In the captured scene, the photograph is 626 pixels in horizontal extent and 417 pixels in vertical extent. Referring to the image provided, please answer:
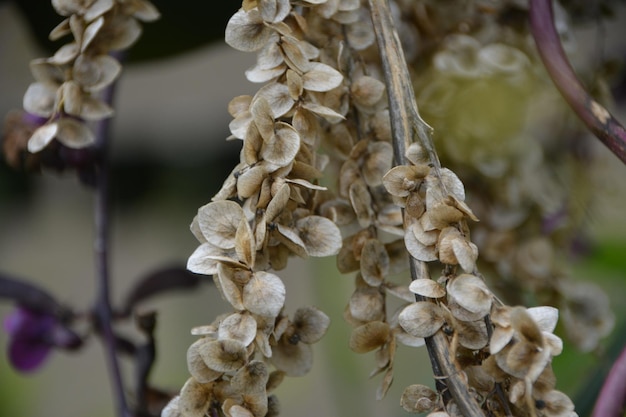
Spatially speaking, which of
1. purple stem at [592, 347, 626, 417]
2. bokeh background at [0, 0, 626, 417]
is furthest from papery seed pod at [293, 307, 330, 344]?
bokeh background at [0, 0, 626, 417]

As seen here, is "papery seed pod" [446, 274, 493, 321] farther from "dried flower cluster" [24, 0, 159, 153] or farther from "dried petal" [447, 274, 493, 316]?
"dried flower cluster" [24, 0, 159, 153]

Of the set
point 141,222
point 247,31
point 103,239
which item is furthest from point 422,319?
point 141,222

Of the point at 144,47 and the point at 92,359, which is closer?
the point at 144,47

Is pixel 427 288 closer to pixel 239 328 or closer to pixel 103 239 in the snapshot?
pixel 239 328

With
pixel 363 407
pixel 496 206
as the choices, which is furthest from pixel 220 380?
pixel 363 407

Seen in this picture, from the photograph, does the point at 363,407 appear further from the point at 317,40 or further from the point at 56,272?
the point at 56,272

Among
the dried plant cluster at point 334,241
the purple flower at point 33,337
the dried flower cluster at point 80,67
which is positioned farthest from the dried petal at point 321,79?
the purple flower at point 33,337
